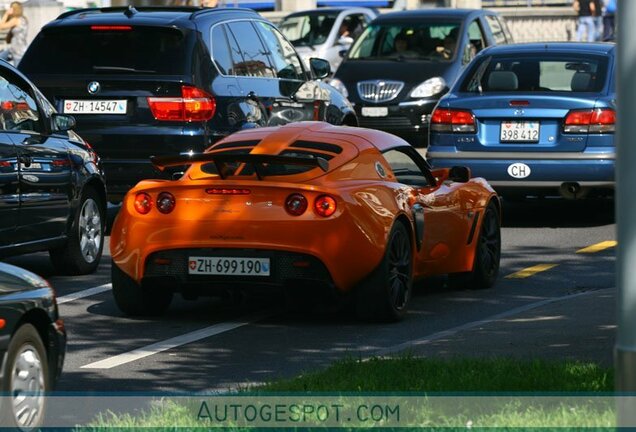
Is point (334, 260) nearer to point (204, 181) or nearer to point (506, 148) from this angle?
point (204, 181)

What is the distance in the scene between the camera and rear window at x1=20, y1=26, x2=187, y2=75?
14852 millimetres

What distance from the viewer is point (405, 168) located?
459 inches

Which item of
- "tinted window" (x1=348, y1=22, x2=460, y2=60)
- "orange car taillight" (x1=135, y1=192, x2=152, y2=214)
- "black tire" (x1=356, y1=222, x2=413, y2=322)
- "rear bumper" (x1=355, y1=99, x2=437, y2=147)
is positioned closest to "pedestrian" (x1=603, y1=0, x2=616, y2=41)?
"tinted window" (x1=348, y1=22, x2=460, y2=60)

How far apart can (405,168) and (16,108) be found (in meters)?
2.96

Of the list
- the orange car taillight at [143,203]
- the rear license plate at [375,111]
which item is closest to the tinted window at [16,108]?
the orange car taillight at [143,203]

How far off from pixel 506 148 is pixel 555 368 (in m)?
7.75

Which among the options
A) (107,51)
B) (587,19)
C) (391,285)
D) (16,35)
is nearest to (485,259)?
(391,285)

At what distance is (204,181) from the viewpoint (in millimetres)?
10469

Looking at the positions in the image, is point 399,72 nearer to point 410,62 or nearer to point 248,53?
point 410,62

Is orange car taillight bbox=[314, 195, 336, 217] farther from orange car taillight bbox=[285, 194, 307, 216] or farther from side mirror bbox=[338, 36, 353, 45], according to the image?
side mirror bbox=[338, 36, 353, 45]

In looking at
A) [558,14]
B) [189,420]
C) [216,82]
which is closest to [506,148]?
[216,82]

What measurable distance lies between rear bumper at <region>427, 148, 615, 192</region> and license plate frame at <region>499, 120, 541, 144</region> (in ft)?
0.46

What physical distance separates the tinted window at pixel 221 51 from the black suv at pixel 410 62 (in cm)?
793

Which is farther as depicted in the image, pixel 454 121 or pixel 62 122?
pixel 454 121
